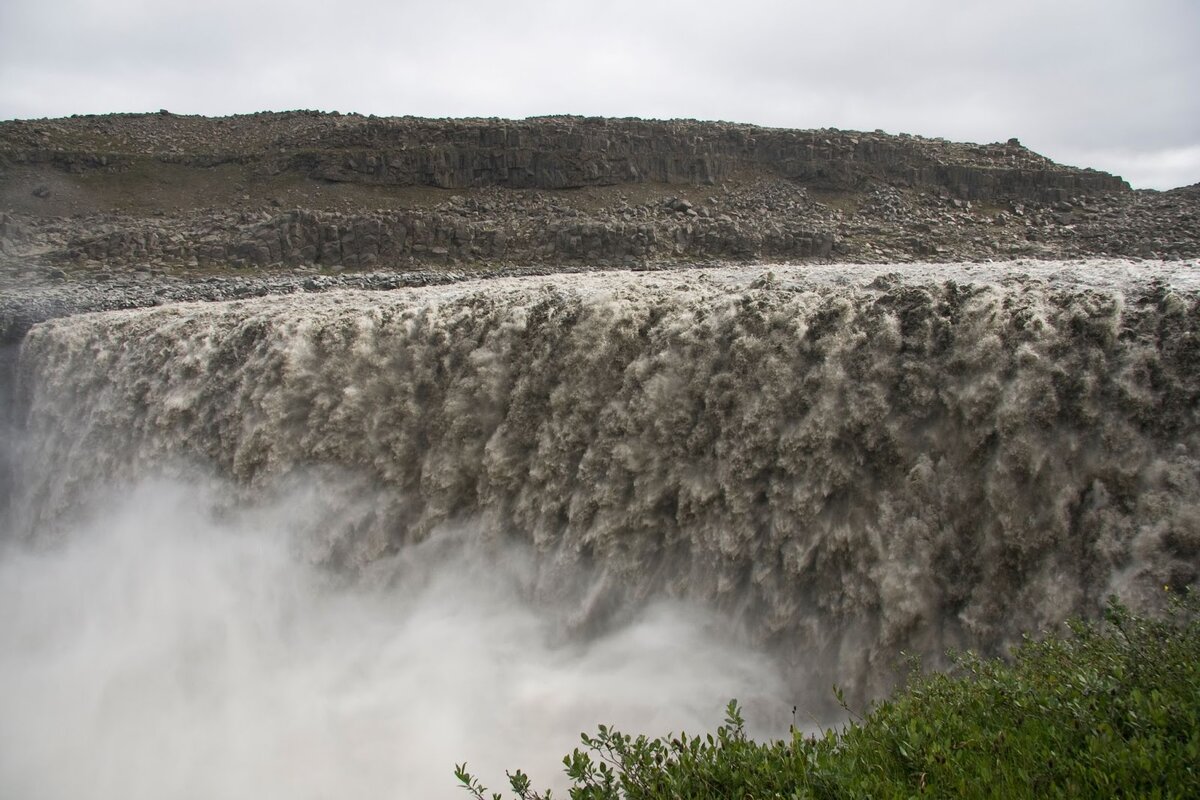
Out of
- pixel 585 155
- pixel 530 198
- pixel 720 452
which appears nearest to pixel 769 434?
pixel 720 452

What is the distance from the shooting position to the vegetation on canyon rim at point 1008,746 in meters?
4.34

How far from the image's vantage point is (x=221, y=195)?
1708 inches

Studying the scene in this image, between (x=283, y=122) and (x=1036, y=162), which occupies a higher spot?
(x=283, y=122)

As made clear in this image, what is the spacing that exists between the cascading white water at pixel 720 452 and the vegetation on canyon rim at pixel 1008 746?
8.69 ft

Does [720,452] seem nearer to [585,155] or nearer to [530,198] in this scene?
[530,198]

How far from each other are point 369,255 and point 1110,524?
98.5ft

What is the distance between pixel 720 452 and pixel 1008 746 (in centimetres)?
603

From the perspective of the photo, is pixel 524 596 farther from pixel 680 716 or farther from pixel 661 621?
pixel 680 716

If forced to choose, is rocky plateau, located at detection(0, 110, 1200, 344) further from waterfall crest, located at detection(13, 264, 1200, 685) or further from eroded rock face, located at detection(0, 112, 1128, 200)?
waterfall crest, located at detection(13, 264, 1200, 685)

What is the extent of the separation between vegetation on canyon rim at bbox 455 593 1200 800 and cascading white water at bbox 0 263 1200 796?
8.69ft

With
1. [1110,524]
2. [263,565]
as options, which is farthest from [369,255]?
[1110,524]

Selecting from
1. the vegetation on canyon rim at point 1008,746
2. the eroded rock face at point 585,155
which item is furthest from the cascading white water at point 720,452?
the eroded rock face at point 585,155

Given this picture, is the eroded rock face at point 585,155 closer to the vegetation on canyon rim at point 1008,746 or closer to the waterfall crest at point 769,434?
the waterfall crest at point 769,434

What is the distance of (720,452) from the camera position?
10.6 metres
